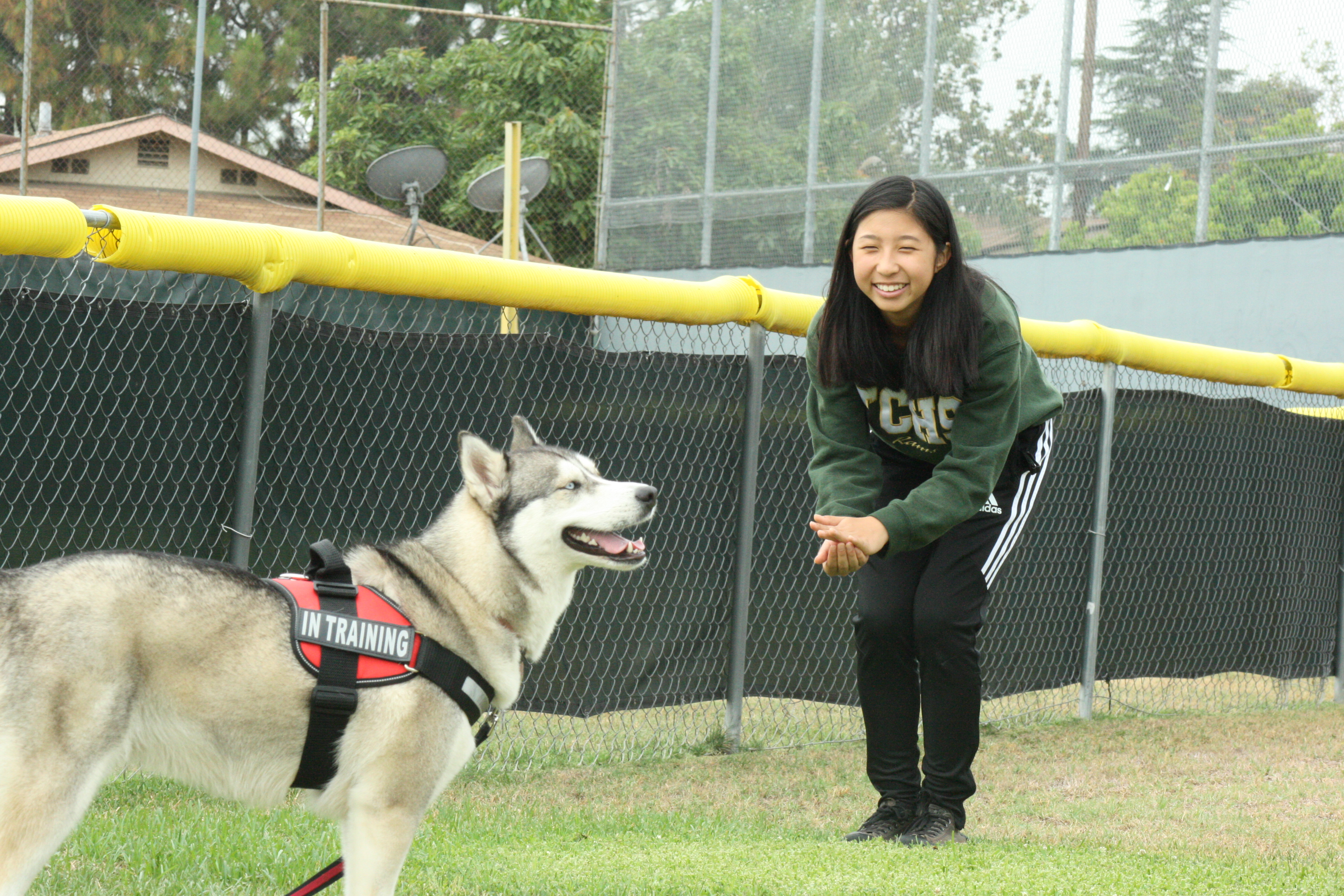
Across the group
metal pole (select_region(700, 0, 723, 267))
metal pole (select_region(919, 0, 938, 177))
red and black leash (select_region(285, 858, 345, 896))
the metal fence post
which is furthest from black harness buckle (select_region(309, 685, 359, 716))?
metal pole (select_region(700, 0, 723, 267))

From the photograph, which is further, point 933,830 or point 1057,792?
point 1057,792

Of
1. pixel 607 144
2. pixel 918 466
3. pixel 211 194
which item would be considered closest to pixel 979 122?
pixel 607 144

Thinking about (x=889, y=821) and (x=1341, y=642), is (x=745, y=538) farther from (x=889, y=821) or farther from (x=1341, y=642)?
(x=1341, y=642)

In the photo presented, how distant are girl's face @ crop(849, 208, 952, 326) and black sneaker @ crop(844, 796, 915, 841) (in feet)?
5.55

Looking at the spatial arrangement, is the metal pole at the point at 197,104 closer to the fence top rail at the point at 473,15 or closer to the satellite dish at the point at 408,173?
the fence top rail at the point at 473,15

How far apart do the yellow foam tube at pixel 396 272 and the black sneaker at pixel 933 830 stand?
7.46ft

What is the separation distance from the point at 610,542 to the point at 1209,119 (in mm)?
10214

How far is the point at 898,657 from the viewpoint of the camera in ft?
13.1

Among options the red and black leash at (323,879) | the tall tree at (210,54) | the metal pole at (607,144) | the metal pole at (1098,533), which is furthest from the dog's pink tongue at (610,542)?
the tall tree at (210,54)

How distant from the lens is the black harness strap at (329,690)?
2.79 meters

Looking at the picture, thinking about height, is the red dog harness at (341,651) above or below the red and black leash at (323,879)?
above

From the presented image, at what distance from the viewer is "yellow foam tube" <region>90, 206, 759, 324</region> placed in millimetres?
3709

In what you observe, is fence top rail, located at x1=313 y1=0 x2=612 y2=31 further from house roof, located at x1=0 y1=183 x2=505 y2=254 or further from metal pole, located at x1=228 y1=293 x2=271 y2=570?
metal pole, located at x1=228 y1=293 x2=271 y2=570

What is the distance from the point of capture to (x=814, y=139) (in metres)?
14.1
